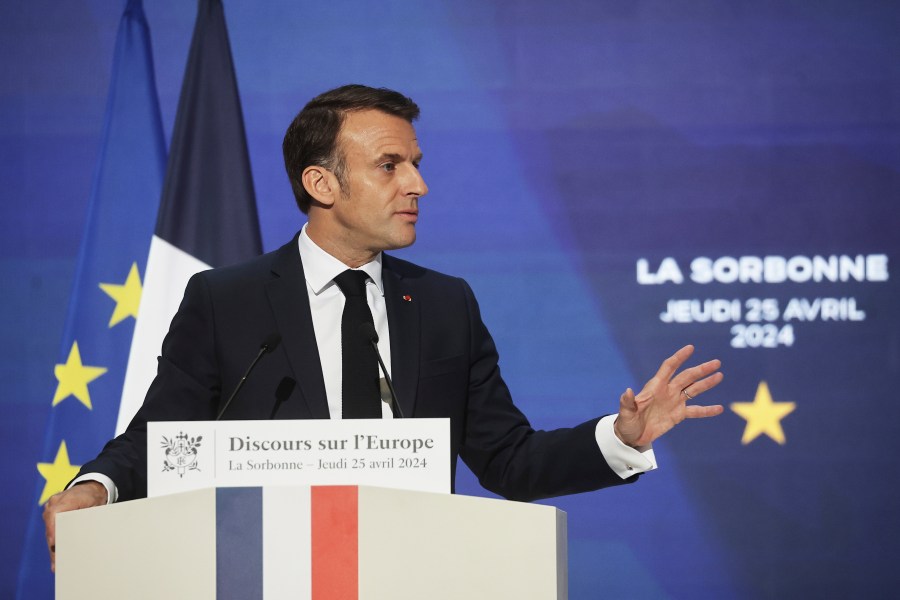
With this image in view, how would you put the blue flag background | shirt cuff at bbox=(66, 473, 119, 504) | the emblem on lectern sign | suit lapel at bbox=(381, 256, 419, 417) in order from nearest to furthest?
the emblem on lectern sign → shirt cuff at bbox=(66, 473, 119, 504) → suit lapel at bbox=(381, 256, 419, 417) → the blue flag background

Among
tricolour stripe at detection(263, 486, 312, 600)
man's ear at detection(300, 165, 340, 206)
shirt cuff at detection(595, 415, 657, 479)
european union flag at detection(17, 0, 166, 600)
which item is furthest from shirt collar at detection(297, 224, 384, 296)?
european union flag at detection(17, 0, 166, 600)

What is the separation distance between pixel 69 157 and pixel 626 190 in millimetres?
2019

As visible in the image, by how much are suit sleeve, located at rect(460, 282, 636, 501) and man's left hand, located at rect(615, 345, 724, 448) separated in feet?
0.43

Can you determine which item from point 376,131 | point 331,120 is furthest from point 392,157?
point 331,120

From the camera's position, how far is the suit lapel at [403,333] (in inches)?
88.7

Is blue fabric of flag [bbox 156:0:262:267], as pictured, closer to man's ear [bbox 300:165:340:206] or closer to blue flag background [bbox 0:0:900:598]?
blue flag background [bbox 0:0:900:598]

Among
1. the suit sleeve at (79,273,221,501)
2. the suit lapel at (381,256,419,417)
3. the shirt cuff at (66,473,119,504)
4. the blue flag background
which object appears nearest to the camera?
the shirt cuff at (66,473,119,504)

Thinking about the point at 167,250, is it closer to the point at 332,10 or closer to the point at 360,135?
the point at 332,10

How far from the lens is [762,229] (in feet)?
11.6

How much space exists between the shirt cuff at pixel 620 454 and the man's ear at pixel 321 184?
855 mm

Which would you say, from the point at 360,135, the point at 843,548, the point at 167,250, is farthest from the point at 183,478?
the point at 843,548

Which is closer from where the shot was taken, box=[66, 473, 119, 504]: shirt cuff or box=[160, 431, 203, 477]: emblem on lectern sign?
box=[160, 431, 203, 477]: emblem on lectern sign

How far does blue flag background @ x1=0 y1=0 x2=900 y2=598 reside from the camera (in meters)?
3.53

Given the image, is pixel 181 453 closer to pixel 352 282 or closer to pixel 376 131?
pixel 352 282
